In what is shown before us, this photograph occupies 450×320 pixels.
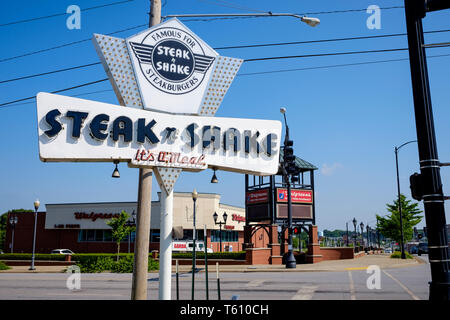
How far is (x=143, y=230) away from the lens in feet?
25.2

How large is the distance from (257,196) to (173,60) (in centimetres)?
2686

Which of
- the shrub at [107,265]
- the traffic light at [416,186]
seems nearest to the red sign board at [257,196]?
the shrub at [107,265]

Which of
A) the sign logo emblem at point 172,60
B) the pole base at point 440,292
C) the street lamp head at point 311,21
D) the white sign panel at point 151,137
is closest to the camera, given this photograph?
the white sign panel at point 151,137

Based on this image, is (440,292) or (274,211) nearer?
(440,292)

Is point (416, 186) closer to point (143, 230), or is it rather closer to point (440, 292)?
point (440, 292)

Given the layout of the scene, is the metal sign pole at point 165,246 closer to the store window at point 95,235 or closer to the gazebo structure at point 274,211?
the gazebo structure at point 274,211

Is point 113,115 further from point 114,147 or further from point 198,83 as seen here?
point 198,83

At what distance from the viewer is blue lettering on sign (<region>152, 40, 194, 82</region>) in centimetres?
675

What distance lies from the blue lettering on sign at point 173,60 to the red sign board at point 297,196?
84.1ft

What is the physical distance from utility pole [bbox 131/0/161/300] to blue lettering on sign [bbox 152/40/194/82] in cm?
139

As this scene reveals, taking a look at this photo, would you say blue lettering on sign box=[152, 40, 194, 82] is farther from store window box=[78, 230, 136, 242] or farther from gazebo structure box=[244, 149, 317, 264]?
store window box=[78, 230, 136, 242]

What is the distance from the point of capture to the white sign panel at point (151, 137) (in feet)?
19.2

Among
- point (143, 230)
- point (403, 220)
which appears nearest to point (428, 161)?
point (143, 230)
